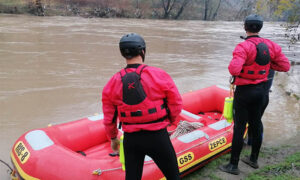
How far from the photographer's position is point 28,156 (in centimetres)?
245

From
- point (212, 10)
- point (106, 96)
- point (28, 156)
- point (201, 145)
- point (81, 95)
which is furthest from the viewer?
point (212, 10)

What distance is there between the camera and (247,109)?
250 cm

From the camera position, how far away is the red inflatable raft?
7.61ft

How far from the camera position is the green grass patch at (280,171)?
2.56 meters

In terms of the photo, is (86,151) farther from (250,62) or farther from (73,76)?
(73,76)

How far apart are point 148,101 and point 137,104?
0.07 m

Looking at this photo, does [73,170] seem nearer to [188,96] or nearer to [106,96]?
[106,96]

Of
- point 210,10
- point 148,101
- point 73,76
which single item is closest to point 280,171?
point 148,101

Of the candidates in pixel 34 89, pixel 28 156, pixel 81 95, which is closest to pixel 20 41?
pixel 34 89

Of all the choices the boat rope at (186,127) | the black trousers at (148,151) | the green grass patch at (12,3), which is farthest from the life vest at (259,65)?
the green grass patch at (12,3)

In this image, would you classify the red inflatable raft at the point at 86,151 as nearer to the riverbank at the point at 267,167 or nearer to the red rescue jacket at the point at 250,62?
the riverbank at the point at 267,167

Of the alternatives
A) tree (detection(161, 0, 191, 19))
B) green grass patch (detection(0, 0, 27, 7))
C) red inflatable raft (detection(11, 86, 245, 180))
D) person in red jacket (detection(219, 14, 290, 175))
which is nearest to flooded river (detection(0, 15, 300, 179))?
red inflatable raft (detection(11, 86, 245, 180))

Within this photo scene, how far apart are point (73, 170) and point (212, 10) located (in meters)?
38.3

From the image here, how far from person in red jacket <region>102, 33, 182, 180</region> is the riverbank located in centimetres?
122
